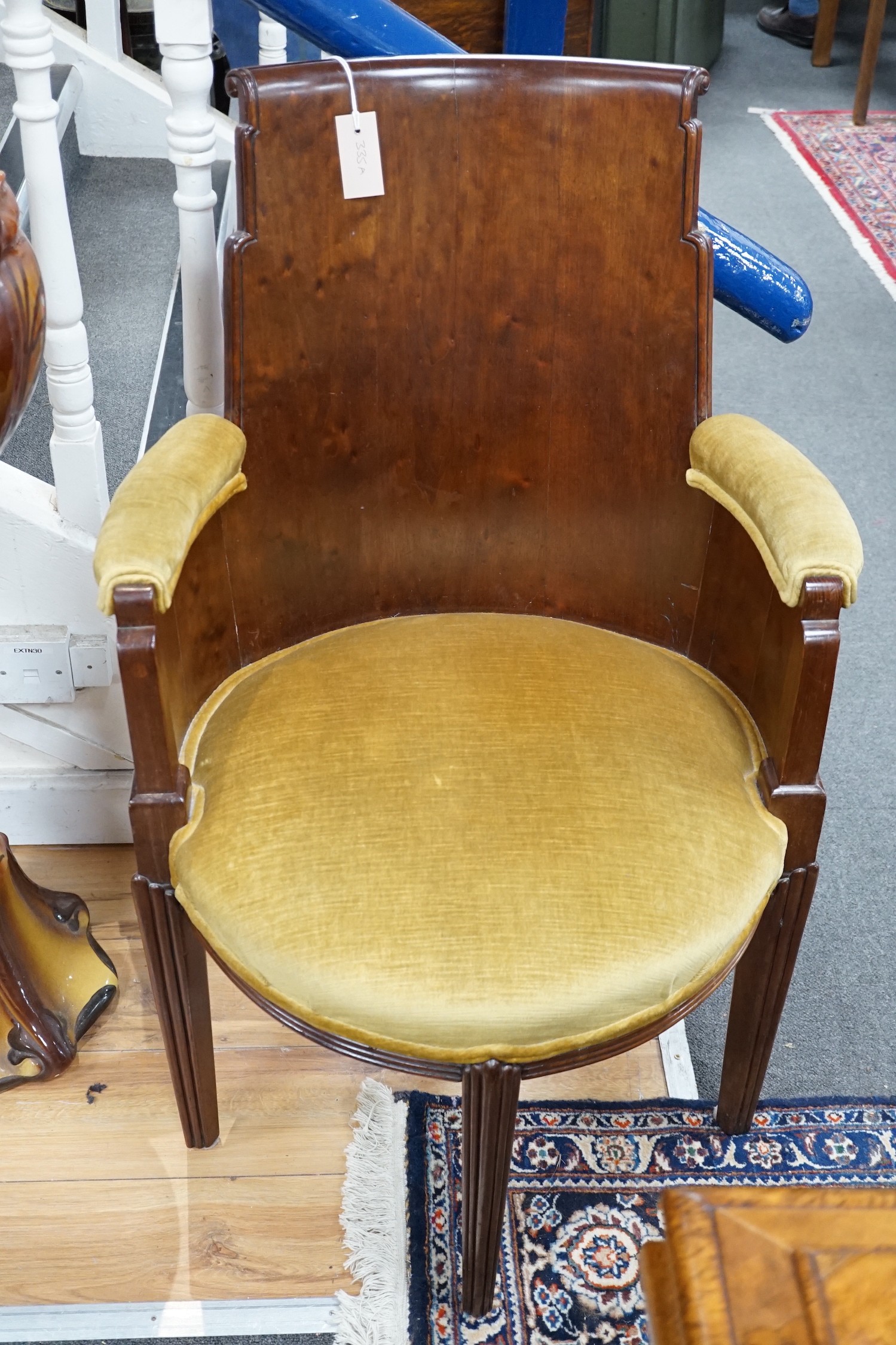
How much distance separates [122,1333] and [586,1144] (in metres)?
0.50

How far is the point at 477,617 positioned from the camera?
136 centimetres

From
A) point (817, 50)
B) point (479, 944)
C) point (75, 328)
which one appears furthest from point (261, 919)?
point (817, 50)

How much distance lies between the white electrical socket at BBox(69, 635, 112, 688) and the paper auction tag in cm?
66

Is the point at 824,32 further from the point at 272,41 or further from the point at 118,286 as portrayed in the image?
the point at 118,286

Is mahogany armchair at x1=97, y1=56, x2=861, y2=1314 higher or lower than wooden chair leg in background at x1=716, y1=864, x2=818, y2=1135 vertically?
higher

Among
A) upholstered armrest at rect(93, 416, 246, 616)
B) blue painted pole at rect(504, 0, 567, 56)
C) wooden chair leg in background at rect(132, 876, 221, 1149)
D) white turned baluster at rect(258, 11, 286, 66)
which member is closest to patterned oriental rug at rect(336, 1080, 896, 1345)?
wooden chair leg in background at rect(132, 876, 221, 1149)

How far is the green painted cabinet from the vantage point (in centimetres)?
399

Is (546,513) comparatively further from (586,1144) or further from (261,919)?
(586,1144)

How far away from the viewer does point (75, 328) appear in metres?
1.42

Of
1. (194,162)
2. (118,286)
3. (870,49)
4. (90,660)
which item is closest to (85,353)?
(194,162)

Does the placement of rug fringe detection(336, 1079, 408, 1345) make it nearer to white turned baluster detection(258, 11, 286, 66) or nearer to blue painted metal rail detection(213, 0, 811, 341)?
blue painted metal rail detection(213, 0, 811, 341)

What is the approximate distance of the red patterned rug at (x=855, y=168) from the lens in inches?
139

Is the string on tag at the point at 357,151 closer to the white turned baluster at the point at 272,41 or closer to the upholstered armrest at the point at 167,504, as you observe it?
the upholstered armrest at the point at 167,504

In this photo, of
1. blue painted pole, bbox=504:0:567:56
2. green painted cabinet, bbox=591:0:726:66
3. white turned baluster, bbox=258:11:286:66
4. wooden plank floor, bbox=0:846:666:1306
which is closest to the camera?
wooden plank floor, bbox=0:846:666:1306
